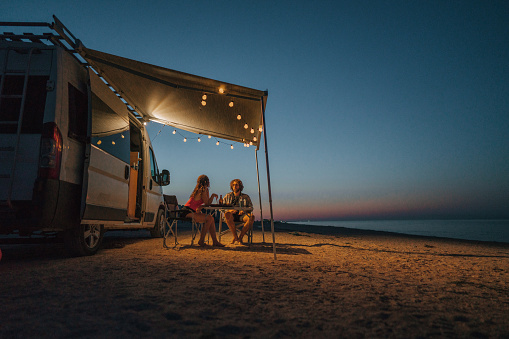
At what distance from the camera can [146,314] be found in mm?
1775

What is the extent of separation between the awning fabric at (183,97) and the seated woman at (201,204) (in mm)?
1431

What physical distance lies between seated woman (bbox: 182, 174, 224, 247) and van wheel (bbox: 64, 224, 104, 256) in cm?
153

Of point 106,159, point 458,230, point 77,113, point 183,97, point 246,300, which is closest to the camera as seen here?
point 246,300

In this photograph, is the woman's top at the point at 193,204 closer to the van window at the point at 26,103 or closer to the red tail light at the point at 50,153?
the red tail light at the point at 50,153

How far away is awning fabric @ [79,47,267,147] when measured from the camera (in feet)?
13.8

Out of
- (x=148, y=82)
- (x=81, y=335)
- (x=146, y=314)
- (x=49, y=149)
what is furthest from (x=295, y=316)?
(x=148, y=82)

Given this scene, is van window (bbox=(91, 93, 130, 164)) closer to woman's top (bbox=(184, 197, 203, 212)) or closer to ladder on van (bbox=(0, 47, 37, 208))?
ladder on van (bbox=(0, 47, 37, 208))

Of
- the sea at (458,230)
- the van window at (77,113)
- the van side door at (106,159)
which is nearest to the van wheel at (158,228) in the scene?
the van side door at (106,159)

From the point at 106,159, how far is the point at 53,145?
3.19 feet

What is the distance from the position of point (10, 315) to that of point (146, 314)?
2.70ft

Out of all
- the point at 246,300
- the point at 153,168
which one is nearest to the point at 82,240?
the point at 246,300

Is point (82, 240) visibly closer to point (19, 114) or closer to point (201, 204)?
point (19, 114)

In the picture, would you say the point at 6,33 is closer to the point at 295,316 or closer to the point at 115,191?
the point at 115,191

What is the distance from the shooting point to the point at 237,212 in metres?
5.91
